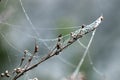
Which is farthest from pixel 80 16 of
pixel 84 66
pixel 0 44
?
pixel 0 44

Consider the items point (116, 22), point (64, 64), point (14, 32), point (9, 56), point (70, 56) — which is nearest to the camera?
point (9, 56)

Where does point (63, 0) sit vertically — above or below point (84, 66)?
above

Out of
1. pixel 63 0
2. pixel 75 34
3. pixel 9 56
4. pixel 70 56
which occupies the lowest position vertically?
pixel 75 34

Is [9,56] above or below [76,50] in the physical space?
below

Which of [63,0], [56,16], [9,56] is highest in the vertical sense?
[63,0]

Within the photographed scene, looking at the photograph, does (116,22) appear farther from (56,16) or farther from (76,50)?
(76,50)

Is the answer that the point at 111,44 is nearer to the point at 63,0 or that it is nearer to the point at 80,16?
the point at 80,16

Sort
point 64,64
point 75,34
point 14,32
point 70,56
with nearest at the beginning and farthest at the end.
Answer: point 75,34, point 14,32, point 70,56, point 64,64

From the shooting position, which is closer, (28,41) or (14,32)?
(14,32)

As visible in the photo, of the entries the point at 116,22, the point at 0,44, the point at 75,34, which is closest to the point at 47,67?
the point at 0,44
